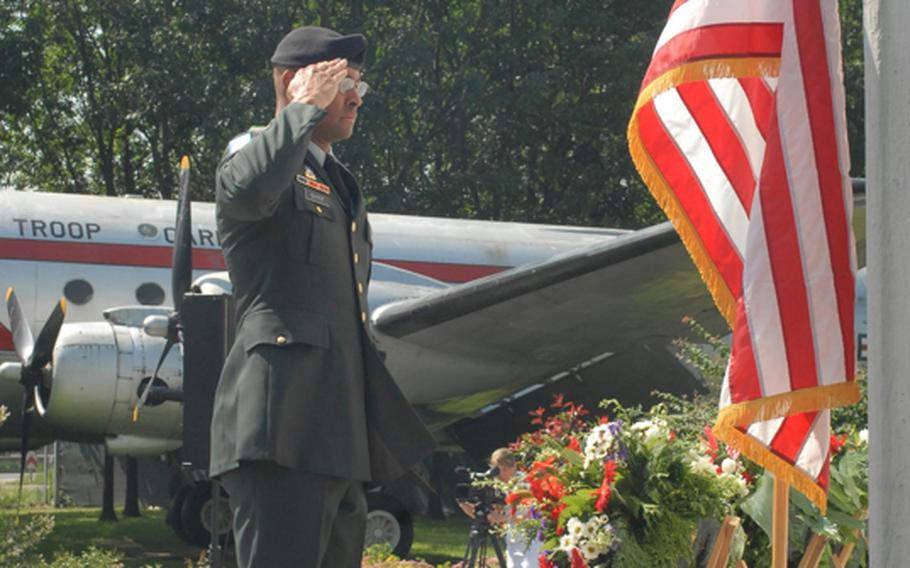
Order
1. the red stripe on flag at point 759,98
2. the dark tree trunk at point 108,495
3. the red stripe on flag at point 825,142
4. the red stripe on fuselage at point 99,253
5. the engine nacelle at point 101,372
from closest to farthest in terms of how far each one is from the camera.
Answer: the red stripe on flag at point 825,142, the red stripe on flag at point 759,98, the engine nacelle at point 101,372, the red stripe on fuselage at point 99,253, the dark tree trunk at point 108,495

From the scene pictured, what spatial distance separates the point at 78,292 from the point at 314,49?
9565 mm

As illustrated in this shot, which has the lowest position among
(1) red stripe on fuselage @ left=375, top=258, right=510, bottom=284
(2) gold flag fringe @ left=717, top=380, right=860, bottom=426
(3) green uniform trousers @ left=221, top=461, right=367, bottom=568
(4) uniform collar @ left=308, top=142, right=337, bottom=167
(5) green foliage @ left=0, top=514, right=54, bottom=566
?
(5) green foliage @ left=0, top=514, right=54, bottom=566

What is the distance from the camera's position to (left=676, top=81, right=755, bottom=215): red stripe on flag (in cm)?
404

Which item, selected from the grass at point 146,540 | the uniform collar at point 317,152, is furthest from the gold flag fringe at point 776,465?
the grass at point 146,540

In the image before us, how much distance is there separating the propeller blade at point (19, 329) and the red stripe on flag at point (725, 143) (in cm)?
808

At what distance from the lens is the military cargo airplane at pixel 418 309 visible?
10578 mm

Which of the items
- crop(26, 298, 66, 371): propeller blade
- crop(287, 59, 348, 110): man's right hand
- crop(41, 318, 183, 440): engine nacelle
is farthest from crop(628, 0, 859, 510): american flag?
crop(26, 298, 66, 371): propeller blade

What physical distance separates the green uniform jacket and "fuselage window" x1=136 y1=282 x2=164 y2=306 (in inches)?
375

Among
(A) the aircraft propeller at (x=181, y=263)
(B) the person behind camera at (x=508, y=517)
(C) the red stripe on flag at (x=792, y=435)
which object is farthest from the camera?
(A) the aircraft propeller at (x=181, y=263)

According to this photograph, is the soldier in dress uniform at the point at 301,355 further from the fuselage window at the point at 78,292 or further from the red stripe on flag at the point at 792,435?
the fuselage window at the point at 78,292

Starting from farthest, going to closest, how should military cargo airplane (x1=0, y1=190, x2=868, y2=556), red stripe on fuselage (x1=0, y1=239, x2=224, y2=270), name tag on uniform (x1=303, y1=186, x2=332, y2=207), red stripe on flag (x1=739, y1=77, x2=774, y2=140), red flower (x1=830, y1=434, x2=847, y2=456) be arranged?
1. red stripe on fuselage (x1=0, y1=239, x2=224, y2=270)
2. military cargo airplane (x1=0, y1=190, x2=868, y2=556)
3. red flower (x1=830, y1=434, x2=847, y2=456)
4. red stripe on flag (x1=739, y1=77, x2=774, y2=140)
5. name tag on uniform (x1=303, y1=186, x2=332, y2=207)

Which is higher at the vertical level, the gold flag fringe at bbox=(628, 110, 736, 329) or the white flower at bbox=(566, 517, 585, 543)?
the gold flag fringe at bbox=(628, 110, 736, 329)

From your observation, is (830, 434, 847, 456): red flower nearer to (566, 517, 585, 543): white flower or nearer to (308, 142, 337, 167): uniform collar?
(566, 517, 585, 543): white flower

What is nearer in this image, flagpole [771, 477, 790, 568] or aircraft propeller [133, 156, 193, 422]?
flagpole [771, 477, 790, 568]
